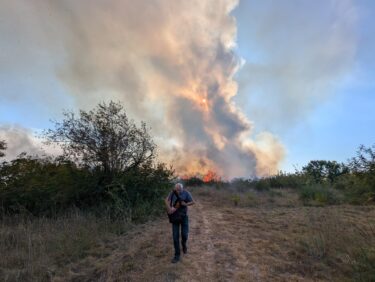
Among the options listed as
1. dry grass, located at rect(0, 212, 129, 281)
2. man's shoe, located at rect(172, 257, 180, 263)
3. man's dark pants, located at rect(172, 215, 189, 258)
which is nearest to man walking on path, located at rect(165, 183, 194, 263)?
man's dark pants, located at rect(172, 215, 189, 258)

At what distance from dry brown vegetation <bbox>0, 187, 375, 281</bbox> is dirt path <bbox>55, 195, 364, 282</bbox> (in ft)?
0.09

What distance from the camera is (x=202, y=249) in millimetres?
12078

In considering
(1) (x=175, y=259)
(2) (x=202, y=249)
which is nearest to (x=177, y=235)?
(1) (x=175, y=259)

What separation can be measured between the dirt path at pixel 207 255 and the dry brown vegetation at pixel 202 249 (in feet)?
0.09

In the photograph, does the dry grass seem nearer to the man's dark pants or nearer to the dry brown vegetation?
the dry brown vegetation

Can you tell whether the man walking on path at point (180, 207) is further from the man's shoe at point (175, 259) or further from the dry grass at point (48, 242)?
the dry grass at point (48, 242)

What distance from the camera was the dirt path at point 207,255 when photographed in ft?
32.5

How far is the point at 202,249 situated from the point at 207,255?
2.17 feet

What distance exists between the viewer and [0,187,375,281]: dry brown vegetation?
1007 centimetres

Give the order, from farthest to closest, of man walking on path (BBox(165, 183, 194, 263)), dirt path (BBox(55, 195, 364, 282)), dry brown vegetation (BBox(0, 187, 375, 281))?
man walking on path (BBox(165, 183, 194, 263)) → dry brown vegetation (BBox(0, 187, 375, 281)) → dirt path (BBox(55, 195, 364, 282))

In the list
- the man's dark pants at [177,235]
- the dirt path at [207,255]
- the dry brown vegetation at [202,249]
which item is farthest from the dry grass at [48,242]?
the man's dark pants at [177,235]

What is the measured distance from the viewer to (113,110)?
63.1 ft

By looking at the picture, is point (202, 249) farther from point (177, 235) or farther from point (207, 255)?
point (177, 235)

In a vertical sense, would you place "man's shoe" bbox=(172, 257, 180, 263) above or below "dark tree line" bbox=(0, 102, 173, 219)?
below
